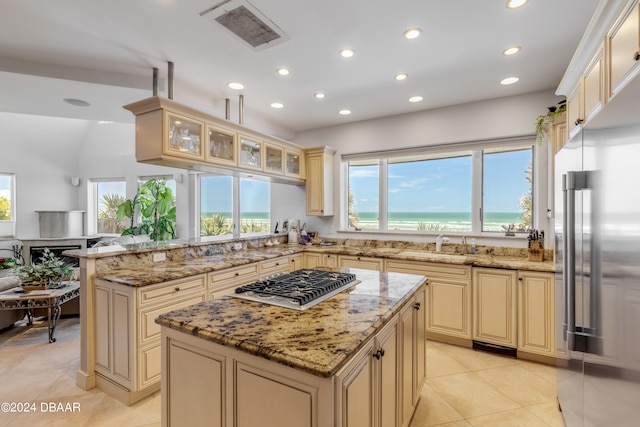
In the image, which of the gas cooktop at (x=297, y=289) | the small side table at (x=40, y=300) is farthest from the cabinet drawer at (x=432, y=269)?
the small side table at (x=40, y=300)

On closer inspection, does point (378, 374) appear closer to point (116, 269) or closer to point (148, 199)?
point (116, 269)

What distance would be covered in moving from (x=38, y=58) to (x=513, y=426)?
455 cm

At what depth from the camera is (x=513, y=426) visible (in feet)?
6.59

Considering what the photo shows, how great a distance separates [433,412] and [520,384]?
93 centimetres

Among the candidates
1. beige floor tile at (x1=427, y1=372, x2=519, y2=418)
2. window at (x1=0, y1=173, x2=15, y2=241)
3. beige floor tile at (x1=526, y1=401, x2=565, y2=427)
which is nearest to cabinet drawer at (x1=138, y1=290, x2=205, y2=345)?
beige floor tile at (x1=427, y1=372, x2=519, y2=418)

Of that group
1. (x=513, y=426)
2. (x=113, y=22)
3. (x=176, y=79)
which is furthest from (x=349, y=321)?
(x=176, y=79)

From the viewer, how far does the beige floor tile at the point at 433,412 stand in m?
2.05

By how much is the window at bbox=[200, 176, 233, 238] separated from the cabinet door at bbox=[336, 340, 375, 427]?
193 inches

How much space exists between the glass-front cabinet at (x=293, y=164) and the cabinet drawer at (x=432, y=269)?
72.8 inches

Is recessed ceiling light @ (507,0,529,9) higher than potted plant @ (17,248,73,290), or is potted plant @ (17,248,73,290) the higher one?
recessed ceiling light @ (507,0,529,9)

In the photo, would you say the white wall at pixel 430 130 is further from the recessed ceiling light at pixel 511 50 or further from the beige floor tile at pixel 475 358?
the beige floor tile at pixel 475 358

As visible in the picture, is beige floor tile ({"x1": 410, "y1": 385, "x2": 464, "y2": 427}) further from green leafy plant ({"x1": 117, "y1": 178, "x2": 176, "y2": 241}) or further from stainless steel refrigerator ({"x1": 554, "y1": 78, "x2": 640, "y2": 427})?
green leafy plant ({"x1": 117, "y1": 178, "x2": 176, "y2": 241})

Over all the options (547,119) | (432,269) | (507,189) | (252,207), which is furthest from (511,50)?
(252,207)

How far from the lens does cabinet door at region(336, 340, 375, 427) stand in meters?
1.01
